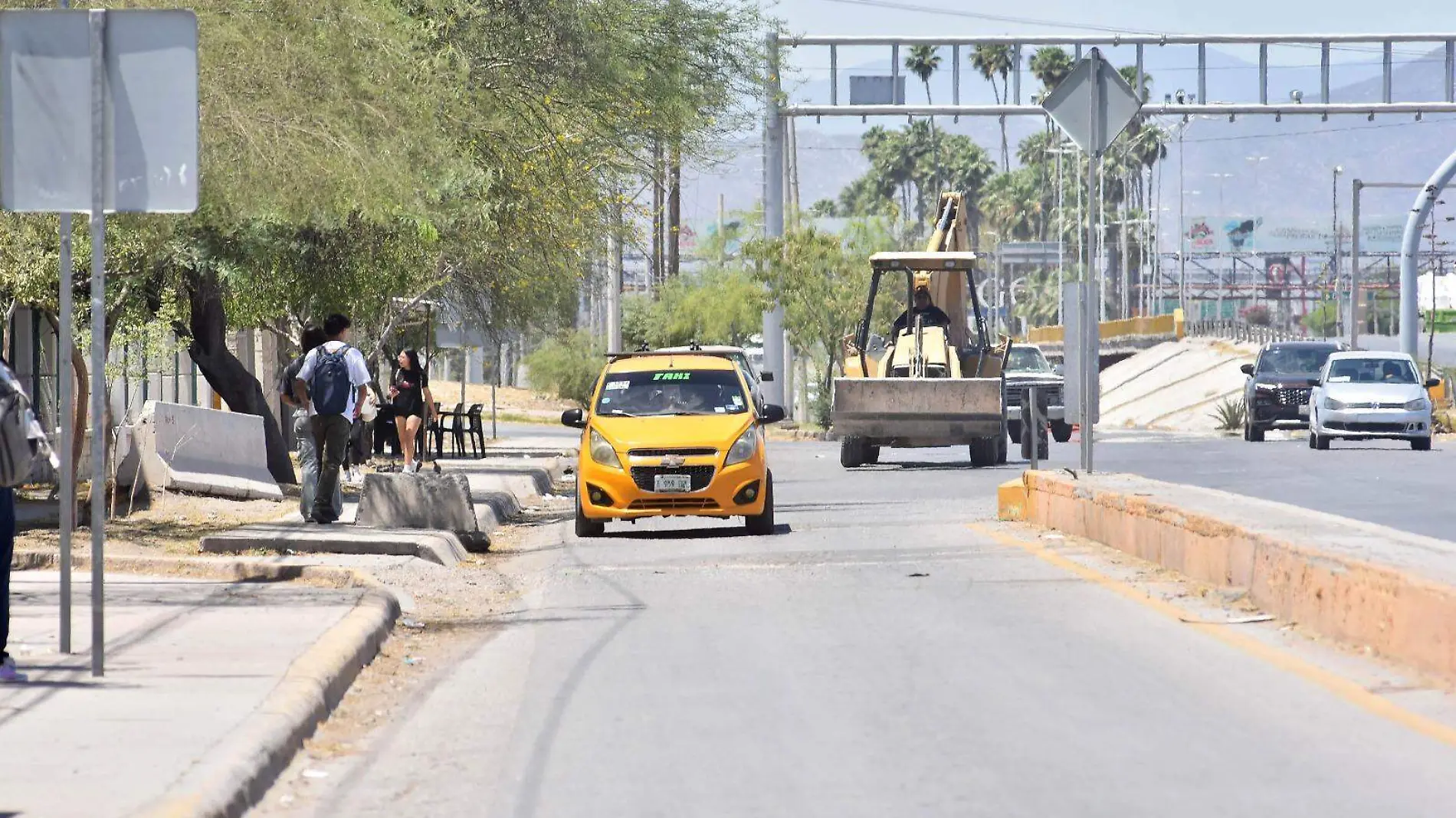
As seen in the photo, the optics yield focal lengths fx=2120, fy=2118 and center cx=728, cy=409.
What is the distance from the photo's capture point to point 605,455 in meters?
18.5

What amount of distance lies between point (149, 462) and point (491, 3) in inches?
231

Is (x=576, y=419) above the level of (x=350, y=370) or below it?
below

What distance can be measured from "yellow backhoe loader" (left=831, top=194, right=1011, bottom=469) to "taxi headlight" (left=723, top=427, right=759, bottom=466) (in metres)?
10.9

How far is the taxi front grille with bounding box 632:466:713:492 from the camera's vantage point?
18.3 meters

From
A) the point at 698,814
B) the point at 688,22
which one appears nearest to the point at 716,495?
the point at 688,22

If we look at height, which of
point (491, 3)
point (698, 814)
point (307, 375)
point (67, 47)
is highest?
point (491, 3)

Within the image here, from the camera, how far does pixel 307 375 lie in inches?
712

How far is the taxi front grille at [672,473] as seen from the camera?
18344 mm

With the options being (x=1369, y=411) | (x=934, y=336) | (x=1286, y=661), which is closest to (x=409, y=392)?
(x=934, y=336)

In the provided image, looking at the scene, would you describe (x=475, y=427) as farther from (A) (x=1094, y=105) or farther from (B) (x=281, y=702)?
(B) (x=281, y=702)

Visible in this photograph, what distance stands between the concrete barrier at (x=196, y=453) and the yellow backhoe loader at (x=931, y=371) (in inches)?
359

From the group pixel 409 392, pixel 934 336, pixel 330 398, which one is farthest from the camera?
pixel 934 336

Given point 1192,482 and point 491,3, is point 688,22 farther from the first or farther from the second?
point 1192,482

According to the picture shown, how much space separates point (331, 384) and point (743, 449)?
358cm
